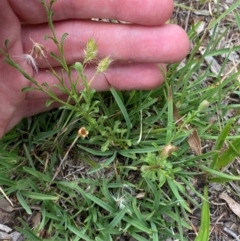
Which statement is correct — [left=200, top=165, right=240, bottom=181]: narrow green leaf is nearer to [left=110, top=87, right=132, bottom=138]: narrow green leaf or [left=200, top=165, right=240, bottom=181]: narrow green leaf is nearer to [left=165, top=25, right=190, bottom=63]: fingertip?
[left=110, top=87, right=132, bottom=138]: narrow green leaf

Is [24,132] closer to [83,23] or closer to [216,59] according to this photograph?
[83,23]

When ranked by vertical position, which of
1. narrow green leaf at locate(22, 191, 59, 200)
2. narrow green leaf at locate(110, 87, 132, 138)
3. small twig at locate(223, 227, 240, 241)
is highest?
narrow green leaf at locate(110, 87, 132, 138)

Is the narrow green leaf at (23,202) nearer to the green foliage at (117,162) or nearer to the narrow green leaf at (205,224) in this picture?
the green foliage at (117,162)

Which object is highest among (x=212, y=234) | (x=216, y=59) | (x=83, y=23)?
(x=83, y=23)

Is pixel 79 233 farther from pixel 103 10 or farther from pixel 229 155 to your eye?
pixel 103 10

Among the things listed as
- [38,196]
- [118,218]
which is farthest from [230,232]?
[38,196]

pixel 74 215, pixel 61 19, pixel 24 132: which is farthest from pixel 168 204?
pixel 61 19

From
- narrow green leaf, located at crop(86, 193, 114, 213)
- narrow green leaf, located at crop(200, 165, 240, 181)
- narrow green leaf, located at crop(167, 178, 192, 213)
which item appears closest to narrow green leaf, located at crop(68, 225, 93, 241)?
narrow green leaf, located at crop(86, 193, 114, 213)
